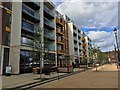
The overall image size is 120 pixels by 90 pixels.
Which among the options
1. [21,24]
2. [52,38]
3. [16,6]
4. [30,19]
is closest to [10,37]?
[21,24]

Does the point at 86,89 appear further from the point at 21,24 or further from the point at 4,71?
the point at 21,24

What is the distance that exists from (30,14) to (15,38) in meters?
6.86

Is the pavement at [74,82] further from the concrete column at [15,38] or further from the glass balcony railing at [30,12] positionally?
the glass balcony railing at [30,12]

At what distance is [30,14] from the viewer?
122ft

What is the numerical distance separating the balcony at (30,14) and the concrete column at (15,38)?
188cm

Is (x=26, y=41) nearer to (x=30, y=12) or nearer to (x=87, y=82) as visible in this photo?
(x=30, y=12)

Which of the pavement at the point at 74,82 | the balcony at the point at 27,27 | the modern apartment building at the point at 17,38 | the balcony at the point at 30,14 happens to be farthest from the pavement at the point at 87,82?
the balcony at the point at 30,14

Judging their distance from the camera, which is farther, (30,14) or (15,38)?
(30,14)

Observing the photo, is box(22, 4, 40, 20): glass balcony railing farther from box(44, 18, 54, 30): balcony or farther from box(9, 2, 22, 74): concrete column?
box(44, 18, 54, 30): balcony

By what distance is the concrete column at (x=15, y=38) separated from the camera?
3170 cm

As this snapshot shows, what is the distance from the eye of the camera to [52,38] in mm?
49875

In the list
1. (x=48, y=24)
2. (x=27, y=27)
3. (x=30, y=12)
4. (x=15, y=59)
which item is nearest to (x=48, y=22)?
(x=48, y=24)

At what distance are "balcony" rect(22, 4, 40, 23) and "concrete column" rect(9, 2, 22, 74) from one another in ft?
6.15

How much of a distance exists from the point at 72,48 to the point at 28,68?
4033 cm
